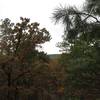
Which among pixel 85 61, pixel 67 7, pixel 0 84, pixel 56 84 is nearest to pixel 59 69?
A: pixel 56 84

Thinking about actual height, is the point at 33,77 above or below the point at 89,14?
below

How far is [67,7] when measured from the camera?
35.9 feet

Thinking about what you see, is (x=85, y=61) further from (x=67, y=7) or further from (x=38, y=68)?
(x=67, y=7)

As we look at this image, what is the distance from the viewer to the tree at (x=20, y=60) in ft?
104

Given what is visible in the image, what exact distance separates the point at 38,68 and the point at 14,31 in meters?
4.16

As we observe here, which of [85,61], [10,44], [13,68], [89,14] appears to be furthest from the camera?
[10,44]

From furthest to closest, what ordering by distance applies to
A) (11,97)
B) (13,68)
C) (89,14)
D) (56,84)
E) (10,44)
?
(56,84) → (11,97) → (10,44) → (13,68) → (89,14)

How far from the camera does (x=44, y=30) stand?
113 feet

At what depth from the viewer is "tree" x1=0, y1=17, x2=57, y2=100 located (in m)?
31.8

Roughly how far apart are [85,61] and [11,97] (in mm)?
13131

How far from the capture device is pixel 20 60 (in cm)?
3322

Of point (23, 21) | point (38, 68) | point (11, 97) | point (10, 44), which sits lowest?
point (11, 97)

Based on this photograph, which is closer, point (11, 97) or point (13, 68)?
point (13, 68)

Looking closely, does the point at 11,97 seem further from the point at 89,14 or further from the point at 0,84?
the point at 89,14
